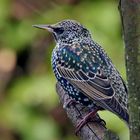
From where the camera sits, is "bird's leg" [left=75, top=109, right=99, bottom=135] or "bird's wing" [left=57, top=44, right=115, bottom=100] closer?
"bird's leg" [left=75, top=109, right=99, bottom=135]

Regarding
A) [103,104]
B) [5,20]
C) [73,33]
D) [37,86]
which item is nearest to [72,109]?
[103,104]

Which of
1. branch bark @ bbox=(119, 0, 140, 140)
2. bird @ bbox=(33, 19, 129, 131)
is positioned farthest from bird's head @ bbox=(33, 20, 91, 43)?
branch bark @ bbox=(119, 0, 140, 140)

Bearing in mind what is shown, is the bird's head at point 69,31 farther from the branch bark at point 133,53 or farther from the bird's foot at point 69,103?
the branch bark at point 133,53

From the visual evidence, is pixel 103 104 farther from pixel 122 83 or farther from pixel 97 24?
pixel 97 24

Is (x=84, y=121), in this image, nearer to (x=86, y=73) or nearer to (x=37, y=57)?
(x=86, y=73)

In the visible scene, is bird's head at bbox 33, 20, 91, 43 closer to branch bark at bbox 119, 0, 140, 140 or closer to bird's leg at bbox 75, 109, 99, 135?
bird's leg at bbox 75, 109, 99, 135

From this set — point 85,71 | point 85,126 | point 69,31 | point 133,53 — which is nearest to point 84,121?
point 85,126

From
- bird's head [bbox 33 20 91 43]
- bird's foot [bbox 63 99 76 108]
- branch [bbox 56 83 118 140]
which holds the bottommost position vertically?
branch [bbox 56 83 118 140]
